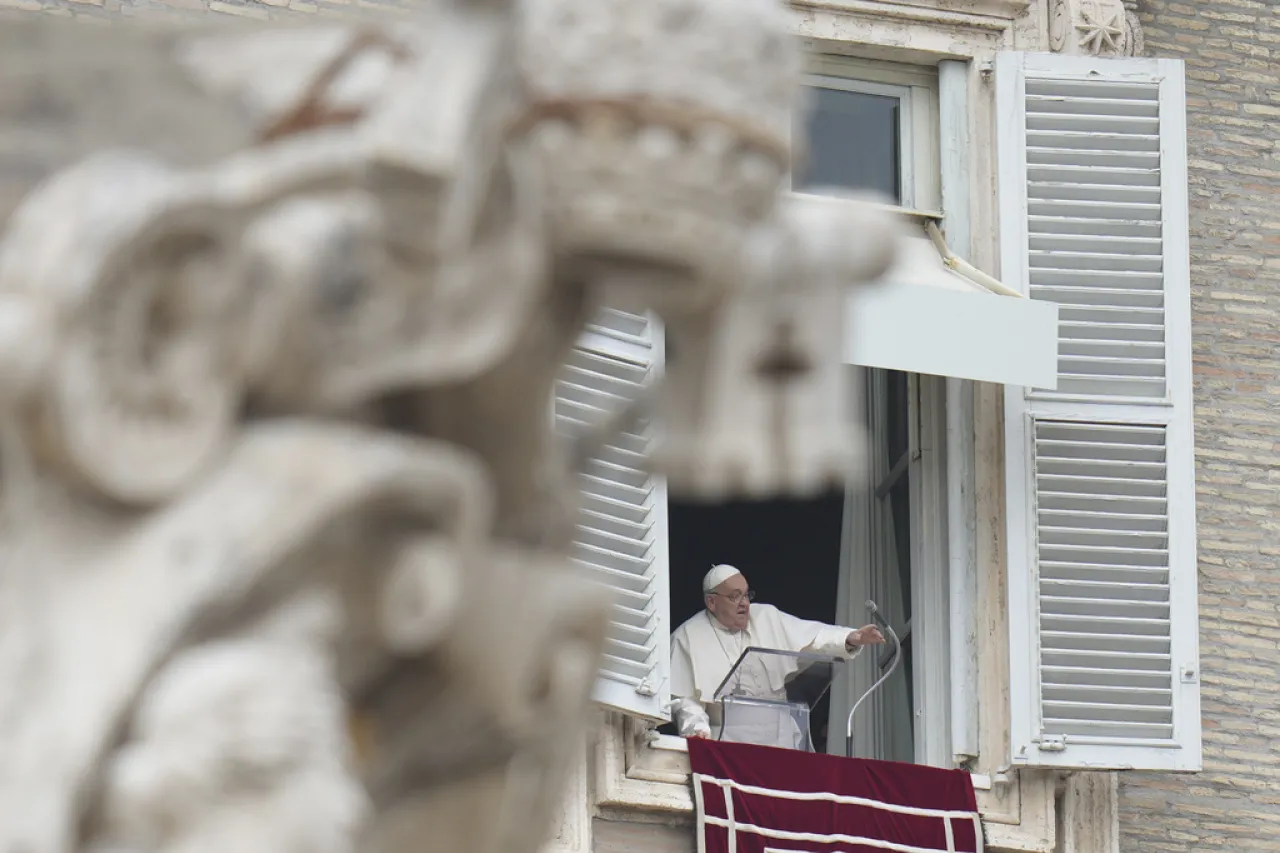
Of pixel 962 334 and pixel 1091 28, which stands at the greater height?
pixel 1091 28

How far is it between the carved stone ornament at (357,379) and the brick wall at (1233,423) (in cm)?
944

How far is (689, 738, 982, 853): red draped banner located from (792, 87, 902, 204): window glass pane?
1948mm

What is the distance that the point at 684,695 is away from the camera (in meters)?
12.0

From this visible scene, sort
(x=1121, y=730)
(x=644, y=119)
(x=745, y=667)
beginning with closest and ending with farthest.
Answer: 1. (x=644, y=119)
2. (x=1121, y=730)
3. (x=745, y=667)

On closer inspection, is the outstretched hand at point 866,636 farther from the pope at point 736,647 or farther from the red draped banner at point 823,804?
the red draped banner at point 823,804

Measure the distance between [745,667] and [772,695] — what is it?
0.13 metres

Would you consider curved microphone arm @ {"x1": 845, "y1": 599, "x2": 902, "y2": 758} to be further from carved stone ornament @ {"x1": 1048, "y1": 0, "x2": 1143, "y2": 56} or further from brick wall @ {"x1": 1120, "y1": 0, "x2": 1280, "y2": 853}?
carved stone ornament @ {"x1": 1048, "y1": 0, "x2": 1143, "y2": 56}

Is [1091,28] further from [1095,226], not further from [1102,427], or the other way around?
[1102,427]

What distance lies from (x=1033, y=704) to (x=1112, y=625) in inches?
16.6

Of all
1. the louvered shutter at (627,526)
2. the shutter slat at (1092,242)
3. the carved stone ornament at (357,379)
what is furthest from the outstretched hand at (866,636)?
the carved stone ornament at (357,379)

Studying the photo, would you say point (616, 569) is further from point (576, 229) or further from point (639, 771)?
point (576, 229)

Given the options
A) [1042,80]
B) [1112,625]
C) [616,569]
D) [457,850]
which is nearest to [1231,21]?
[1042,80]

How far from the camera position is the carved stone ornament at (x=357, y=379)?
85.4 inches

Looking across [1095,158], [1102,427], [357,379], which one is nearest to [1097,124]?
[1095,158]
